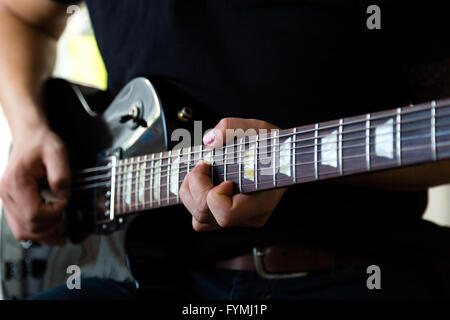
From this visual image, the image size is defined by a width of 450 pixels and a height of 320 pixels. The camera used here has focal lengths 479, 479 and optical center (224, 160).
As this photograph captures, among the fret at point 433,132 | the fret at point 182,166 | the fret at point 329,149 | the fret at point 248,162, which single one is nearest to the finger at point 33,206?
the fret at point 182,166

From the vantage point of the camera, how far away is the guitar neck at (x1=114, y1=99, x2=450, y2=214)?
43 cm

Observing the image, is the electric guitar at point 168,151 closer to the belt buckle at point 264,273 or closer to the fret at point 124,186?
the fret at point 124,186

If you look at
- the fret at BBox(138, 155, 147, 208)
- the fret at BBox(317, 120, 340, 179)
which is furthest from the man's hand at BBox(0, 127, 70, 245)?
the fret at BBox(317, 120, 340, 179)

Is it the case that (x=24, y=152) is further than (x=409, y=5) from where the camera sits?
Yes

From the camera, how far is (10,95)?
1010 mm

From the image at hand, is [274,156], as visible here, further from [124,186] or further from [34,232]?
[34,232]

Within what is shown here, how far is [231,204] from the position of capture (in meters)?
0.57

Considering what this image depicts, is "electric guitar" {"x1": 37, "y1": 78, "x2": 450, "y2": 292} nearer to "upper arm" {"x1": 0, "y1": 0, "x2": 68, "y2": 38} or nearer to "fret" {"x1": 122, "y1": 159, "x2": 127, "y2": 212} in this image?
"fret" {"x1": 122, "y1": 159, "x2": 127, "y2": 212}

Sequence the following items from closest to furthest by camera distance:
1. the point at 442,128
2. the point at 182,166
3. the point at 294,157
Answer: the point at 442,128, the point at 294,157, the point at 182,166

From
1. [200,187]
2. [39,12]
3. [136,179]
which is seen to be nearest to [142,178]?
[136,179]

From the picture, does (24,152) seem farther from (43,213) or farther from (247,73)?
(247,73)

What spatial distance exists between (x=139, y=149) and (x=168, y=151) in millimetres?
100
